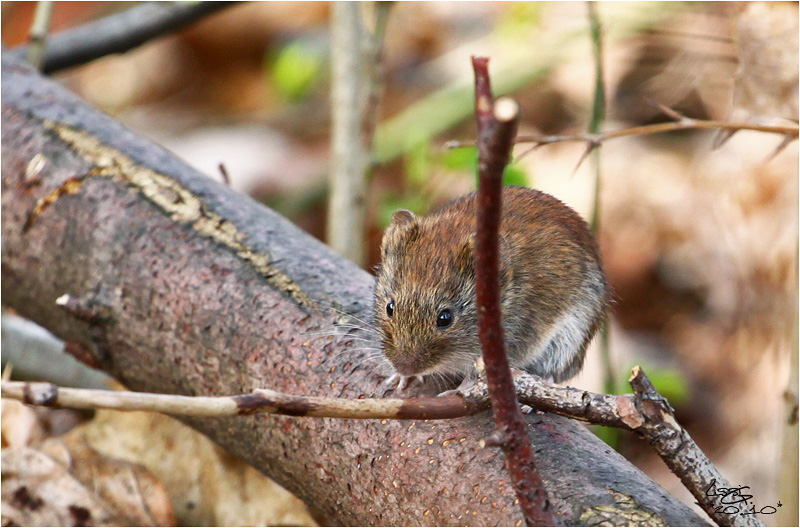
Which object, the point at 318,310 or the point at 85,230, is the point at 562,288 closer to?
the point at 318,310

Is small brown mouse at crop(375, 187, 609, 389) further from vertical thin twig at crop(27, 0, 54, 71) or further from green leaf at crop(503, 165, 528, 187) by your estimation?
vertical thin twig at crop(27, 0, 54, 71)

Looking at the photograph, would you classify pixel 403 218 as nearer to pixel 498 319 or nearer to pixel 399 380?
pixel 399 380

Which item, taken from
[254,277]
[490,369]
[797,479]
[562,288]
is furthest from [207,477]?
[797,479]

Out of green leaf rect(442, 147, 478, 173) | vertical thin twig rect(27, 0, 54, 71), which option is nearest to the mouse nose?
green leaf rect(442, 147, 478, 173)

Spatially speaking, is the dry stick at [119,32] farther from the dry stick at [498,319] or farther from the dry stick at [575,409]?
the dry stick at [498,319]

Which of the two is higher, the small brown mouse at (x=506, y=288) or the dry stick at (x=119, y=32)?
the dry stick at (x=119, y=32)

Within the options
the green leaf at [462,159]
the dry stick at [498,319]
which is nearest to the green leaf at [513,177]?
the green leaf at [462,159]
